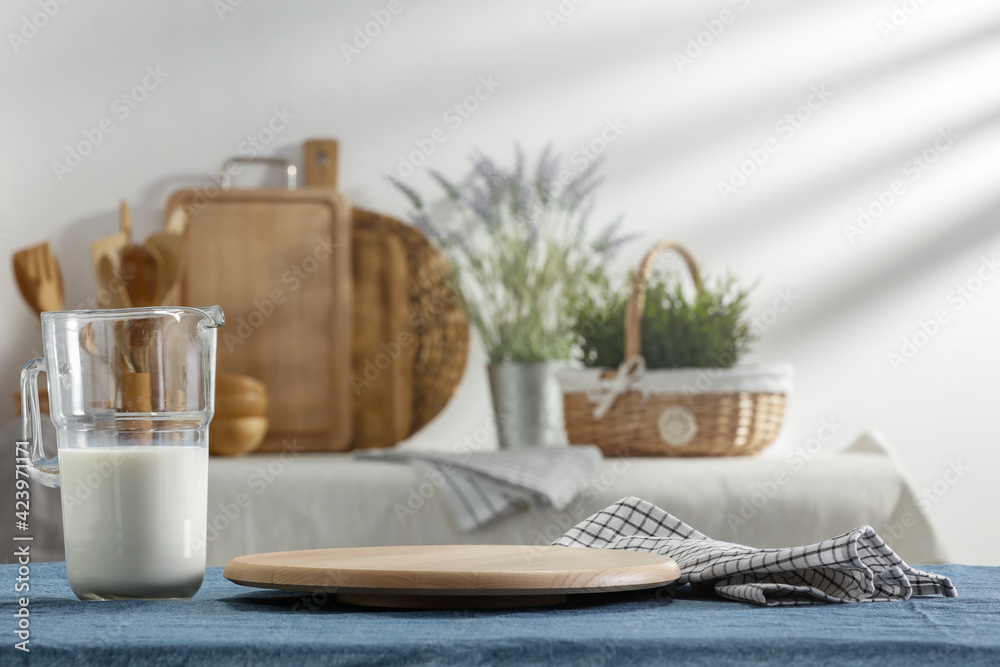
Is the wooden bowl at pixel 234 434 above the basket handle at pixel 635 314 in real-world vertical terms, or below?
below

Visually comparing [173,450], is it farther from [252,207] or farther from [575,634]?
[252,207]

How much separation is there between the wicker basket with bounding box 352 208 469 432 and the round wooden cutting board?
146 centimetres

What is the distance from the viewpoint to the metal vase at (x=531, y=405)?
1761mm

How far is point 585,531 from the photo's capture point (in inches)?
25.0

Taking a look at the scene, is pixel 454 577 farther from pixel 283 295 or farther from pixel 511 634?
pixel 283 295

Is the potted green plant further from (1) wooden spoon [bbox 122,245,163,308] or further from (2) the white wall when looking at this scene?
(1) wooden spoon [bbox 122,245,163,308]

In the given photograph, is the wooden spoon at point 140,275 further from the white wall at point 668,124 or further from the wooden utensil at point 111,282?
the white wall at point 668,124

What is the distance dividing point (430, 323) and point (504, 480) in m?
0.62

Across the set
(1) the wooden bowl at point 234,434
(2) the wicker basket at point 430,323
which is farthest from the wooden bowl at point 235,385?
(2) the wicker basket at point 430,323

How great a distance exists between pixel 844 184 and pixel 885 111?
180 millimetres

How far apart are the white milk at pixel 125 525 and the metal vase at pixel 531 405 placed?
1.30 m

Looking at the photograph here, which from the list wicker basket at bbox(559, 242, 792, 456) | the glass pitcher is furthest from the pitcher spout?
wicker basket at bbox(559, 242, 792, 456)

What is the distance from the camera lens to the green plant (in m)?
1.61

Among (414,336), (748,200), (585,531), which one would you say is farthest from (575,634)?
(748,200)
